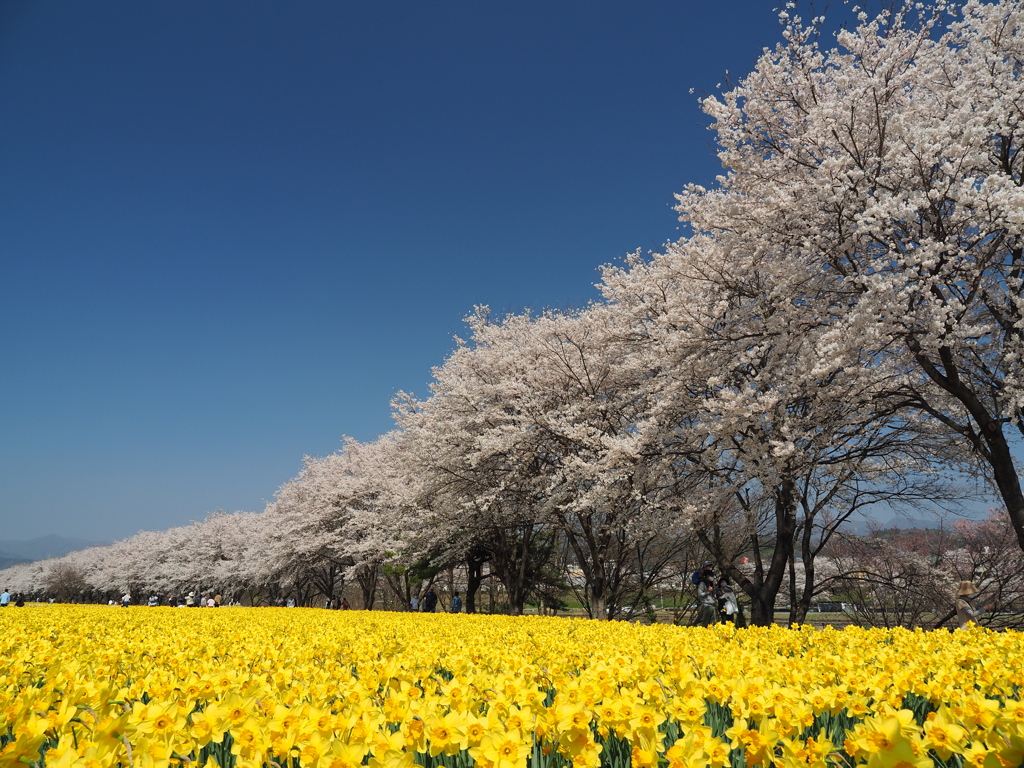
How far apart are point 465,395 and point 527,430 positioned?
338cm

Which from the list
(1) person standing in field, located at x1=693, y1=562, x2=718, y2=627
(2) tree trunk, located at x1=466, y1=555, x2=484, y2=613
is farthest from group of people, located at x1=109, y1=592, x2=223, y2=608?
(1) person standing in field, located at x1=693, y1=562, x2=718, y2=627

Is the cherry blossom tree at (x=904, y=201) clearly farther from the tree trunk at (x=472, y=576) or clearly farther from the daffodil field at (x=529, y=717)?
the tree trunk at (x=472, y=576)

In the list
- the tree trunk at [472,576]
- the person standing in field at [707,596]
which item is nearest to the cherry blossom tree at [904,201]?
the person standing in field at [707,596]

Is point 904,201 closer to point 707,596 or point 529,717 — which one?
point 707,596

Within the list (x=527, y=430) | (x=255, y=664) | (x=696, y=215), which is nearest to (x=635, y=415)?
(x=527, y=430)

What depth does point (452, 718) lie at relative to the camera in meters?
1.88

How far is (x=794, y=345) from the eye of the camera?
37.4ft

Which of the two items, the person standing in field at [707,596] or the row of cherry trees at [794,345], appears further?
the person standing in field at [707,596]

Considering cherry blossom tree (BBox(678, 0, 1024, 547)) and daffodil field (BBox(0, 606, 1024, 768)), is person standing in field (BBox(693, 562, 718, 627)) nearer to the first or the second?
cherry blossom tree (BBox(678, 0, 1024, 547))

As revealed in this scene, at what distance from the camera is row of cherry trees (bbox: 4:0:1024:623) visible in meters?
9.17

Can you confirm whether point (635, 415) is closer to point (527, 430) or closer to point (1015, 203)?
point (527, 430)

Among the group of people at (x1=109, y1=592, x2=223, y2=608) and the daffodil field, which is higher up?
the daffodil field

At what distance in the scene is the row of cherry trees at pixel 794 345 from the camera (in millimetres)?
9172

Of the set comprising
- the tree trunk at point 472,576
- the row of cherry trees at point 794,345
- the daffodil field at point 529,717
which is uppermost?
the row of cherry trees at point 794,345
